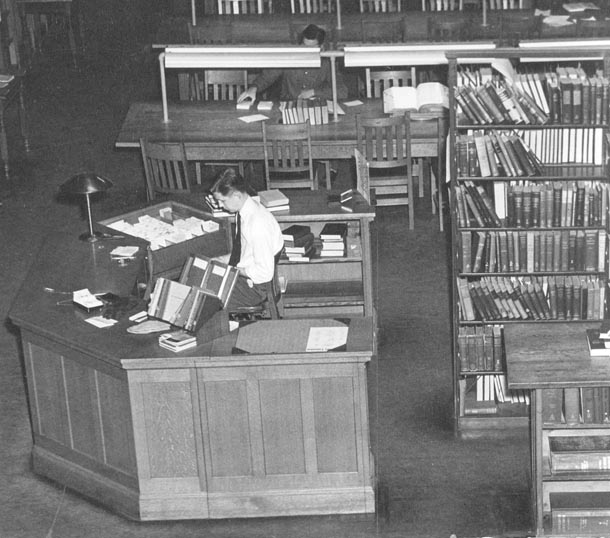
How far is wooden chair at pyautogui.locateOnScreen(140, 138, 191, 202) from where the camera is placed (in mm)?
11000

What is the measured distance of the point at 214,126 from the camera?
459 inches

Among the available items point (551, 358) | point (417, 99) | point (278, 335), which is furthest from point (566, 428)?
point (417, 99)

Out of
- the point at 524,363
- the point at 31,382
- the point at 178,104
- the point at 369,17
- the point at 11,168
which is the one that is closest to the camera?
the point at 524,363

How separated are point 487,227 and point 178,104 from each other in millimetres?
4979

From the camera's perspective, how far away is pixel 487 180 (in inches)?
315

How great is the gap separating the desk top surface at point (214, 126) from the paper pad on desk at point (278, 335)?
3.72 m

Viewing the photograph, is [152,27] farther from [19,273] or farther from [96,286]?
[96,286]

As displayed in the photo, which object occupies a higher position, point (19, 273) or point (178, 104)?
point (178, 104)

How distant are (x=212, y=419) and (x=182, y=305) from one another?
66 centimetres

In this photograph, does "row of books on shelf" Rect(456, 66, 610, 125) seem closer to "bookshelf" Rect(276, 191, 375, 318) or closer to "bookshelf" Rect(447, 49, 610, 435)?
"bookshelf" Rect(447, 49, 610, 435)

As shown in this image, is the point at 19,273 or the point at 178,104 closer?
the point at 19,273

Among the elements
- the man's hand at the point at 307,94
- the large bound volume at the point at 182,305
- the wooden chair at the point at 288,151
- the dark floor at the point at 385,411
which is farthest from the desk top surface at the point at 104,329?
the man's hand at the point at 307,94

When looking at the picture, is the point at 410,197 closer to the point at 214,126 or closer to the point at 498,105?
the point at 214,126

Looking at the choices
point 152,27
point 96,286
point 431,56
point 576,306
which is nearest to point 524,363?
point 576,306
